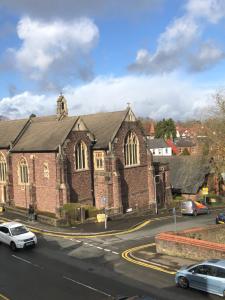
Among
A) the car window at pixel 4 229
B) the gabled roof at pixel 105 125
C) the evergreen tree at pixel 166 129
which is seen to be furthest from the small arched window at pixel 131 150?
the evergreen tree at pixel 166 129

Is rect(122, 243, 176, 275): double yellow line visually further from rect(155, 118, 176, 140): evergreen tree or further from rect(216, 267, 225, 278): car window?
rect(155, 118, 176, 140): evergreen tree

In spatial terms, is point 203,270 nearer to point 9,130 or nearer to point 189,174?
point 9,130

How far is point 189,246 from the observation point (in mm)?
26844

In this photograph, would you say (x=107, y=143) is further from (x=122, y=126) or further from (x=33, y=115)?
(x=33, y=115)

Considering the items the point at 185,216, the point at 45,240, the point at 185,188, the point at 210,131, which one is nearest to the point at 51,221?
the point at 45,240

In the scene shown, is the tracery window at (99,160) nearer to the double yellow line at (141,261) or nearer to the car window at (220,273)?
the double yellow line at (141,261)

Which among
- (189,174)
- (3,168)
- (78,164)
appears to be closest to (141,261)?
(78,164)

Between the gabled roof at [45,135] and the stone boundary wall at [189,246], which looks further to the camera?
the gabled roof at [45,135]

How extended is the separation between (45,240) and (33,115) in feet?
91.6

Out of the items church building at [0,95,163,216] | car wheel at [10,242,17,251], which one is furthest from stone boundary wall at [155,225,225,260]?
church building at [0,95,163,216]

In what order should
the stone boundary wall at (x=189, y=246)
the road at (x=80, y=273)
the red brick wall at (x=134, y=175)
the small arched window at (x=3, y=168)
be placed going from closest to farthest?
the road at (x=80, y=273)
the stone boundary wall at (x=189, y=246)
the red brick wall at (x=134, y=175)
the small arched window at (x=3, y=168)

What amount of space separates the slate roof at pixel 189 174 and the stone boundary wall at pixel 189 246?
2924cm

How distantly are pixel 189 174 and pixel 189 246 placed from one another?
1397 inches

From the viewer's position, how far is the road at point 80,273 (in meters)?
21.1
